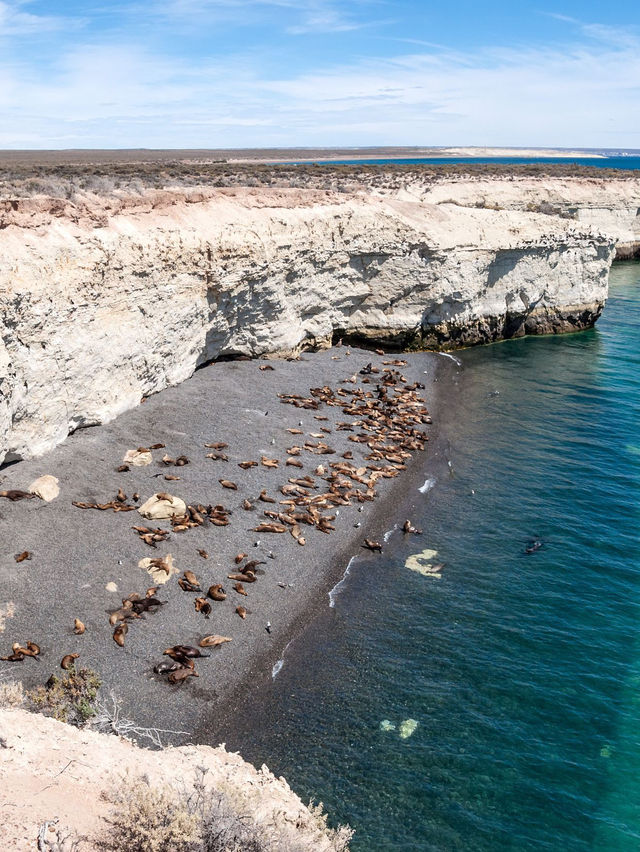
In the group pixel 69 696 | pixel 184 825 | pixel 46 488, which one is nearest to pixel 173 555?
pixel 46 488

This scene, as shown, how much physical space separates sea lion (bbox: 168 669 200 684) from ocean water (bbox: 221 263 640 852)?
4.57 feet

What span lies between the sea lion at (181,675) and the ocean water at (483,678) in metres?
1.39

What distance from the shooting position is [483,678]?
46.0ft

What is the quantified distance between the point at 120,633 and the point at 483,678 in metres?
7.73

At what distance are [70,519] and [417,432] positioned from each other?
13744 millimetres

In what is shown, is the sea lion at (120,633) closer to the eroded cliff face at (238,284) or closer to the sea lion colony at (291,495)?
the sea lion colony at (291,495)

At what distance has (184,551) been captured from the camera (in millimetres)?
16688

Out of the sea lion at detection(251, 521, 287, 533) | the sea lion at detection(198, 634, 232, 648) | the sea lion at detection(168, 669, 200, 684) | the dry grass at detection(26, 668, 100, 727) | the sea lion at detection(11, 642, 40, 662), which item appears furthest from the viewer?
the sea lion at detection(251, 521, 287, 533)

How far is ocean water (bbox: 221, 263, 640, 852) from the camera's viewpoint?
11.2 m

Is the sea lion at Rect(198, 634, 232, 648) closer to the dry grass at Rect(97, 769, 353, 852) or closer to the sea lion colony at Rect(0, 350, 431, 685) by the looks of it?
the sea lion colony at Rect(0, 350, 431, 685)

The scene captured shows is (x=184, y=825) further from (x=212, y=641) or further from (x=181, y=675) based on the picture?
(x=212, y=641)

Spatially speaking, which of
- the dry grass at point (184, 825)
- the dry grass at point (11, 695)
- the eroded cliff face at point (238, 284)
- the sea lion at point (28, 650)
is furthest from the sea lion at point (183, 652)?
the eroded cliff face at point (238, 284)

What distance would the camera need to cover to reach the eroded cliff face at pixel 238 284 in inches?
757

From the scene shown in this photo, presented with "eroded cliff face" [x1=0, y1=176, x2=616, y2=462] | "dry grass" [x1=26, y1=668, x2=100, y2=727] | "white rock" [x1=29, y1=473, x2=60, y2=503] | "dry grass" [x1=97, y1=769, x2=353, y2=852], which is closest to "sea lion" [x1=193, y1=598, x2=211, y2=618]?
"dry grass" [x1=26, y1=668, x2=100, y2=727]
